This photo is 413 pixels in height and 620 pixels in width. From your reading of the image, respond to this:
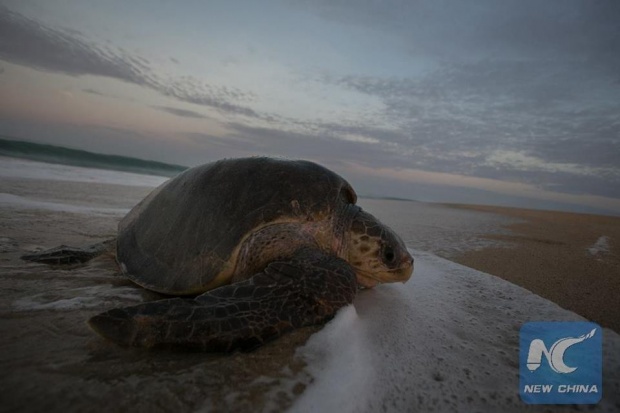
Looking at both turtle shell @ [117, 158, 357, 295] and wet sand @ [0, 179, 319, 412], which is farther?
turtle shell @ [117, 158, 357, 295]

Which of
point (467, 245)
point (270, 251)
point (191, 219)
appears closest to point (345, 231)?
point (270, 251)

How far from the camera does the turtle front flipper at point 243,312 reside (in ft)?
4.45

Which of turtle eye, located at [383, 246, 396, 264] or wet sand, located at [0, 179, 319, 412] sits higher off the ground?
turtle eye, located at [383, 246, 396, 264]

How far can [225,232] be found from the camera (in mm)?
2143

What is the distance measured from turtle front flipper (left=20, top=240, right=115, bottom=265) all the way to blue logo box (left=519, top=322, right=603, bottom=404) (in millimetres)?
3511

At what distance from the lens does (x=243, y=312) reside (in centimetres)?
152

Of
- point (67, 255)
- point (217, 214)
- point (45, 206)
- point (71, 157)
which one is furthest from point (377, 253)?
point (71, 157)

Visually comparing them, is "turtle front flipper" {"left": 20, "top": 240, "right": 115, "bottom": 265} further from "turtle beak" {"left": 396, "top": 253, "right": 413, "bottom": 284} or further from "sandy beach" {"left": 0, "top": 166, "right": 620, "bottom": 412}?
"turtle beak" {"left": 396, "top": 253, "right": 413, "bottom": 284}

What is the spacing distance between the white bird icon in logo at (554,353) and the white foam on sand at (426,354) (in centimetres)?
8

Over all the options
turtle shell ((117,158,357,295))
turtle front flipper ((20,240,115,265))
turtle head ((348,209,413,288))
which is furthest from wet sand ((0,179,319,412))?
turtle head ((348,209,413,288))

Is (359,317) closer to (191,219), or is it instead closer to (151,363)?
(151,363)

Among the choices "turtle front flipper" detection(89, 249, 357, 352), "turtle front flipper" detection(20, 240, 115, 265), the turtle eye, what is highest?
the turtle eye

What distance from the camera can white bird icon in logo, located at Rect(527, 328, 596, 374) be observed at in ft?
4.96

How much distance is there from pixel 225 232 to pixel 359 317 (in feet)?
3.71
